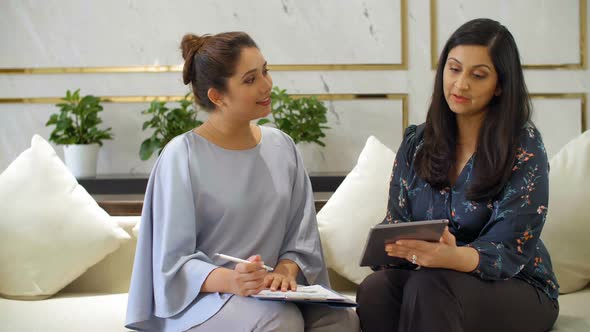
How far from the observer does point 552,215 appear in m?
2.52

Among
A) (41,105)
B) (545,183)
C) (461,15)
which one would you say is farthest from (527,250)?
(41,105)

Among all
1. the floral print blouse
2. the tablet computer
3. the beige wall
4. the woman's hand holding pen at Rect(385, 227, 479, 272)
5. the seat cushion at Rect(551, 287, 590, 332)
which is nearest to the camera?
the tablet computer

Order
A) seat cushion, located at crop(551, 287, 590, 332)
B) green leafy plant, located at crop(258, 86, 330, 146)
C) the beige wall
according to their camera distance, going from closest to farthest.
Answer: seat cushion, located at crop(551, 287, 590, 332)
green leafy plant, located at crop(258, 86, 330, 146)
the beige wall

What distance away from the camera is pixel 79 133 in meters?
3.56

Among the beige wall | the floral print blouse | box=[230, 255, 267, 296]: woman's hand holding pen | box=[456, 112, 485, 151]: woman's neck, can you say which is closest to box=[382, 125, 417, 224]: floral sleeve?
the floral print blouse

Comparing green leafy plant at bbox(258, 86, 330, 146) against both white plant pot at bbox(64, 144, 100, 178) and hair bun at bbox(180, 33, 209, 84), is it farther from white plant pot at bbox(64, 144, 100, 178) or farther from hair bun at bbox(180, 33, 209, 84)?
hair bun at bbox(180, 33, 209, 84)

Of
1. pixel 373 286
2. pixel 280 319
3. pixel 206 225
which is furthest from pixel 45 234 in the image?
pixel 373 286

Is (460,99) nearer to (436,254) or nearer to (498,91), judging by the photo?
(498,91)

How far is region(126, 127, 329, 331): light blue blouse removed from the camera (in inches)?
80.0

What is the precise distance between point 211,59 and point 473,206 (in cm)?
87

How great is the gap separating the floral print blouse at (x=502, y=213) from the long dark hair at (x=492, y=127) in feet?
0.09

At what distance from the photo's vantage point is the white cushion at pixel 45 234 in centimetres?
266

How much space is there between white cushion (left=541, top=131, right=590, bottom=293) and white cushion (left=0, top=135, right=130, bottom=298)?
1542mm

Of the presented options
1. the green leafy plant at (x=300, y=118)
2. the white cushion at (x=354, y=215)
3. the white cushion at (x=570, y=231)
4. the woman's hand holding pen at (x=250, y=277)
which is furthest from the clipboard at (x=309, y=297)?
the green leafy plant at (x=300, y=118)
